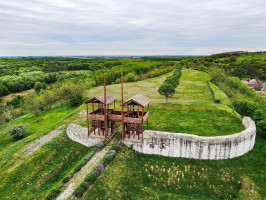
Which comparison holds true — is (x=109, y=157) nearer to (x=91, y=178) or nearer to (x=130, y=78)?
(x=91, y=178)

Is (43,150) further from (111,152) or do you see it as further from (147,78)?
(147,78)

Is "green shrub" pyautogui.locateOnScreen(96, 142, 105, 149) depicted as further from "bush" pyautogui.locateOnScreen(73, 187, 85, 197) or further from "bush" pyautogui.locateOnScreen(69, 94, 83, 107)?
"bush" pyautogui.locateOnScreen(69, 94, 83, 107)

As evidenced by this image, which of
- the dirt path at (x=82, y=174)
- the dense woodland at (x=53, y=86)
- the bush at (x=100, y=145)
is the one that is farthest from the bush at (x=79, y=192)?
the dense woodland at (x=53, y=86)

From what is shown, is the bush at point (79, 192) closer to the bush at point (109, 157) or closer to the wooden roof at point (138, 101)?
the bush at point (109, 157)

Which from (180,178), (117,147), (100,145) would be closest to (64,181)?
(100,145)

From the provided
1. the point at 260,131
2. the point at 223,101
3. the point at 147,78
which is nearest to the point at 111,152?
the point at 260,131

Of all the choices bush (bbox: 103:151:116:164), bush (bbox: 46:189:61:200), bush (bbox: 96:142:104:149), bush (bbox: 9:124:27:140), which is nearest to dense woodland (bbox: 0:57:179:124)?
bush (bbox: 96:142:104:149)
